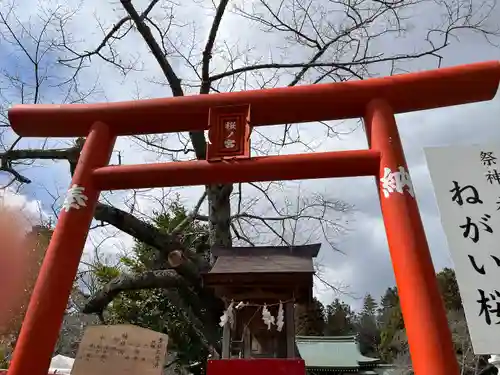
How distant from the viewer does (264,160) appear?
387 cm

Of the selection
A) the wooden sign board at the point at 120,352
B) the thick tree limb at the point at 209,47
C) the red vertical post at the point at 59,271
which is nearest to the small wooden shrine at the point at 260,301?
the wooden sign board at the point at 120,352

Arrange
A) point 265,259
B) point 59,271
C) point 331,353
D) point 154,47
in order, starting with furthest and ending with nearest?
point 331,353 < point 154,47 < point 265,259 < point 59,271

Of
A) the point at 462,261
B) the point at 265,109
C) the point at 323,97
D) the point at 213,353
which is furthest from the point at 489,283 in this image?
the point at 213,353

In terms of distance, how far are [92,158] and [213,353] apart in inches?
163

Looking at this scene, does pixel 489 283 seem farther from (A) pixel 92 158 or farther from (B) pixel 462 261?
(A) pixel 92 158

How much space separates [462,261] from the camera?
2.88 metres

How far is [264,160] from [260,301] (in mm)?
1532

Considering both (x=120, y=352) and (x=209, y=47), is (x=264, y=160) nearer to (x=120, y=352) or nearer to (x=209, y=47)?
(x=120, y=352)

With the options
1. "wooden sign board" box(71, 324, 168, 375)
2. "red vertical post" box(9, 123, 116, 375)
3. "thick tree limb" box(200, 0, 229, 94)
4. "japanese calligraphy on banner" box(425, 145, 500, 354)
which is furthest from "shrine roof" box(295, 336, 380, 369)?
"japanese calligraphy on banner" box(425, 145, 500, 354)

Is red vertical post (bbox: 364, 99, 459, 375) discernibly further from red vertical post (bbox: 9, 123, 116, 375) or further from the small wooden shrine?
red vertical post (bbox: 9, 123, 116, 375)

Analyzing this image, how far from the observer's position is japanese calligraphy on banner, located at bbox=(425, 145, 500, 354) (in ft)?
8.77

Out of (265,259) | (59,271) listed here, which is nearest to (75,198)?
(59,271)

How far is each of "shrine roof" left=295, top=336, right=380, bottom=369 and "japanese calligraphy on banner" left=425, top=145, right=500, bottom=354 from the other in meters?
14.4

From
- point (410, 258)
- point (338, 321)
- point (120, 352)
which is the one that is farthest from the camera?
point (338, 321)
